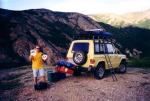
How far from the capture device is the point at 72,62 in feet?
48.4

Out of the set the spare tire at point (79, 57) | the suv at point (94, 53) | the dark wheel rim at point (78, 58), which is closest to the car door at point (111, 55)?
the suv at point (94, 53)

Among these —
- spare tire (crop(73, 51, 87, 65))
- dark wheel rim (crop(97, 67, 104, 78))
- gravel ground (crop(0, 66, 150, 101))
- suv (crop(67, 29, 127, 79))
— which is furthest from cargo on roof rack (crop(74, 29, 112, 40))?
gravel ground (crop(0, 66, 150, 101))

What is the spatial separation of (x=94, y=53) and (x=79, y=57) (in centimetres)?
79

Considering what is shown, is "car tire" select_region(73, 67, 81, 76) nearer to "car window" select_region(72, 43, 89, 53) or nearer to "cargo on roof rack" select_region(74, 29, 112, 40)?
"car window" select_region(72, 43, 89, 53)

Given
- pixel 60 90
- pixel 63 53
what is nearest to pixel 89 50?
pixel 60 90

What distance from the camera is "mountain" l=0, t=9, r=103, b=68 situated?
24.1m

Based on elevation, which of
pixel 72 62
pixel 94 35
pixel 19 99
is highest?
pixel 94 35

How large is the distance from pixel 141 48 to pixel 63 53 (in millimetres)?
17231

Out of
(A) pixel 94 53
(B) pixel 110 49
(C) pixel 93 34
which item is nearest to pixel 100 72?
(A) pixel 94 53

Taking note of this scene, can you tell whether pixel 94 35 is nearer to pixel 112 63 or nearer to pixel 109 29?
pixel 112 63

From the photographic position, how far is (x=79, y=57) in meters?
A: 14.2

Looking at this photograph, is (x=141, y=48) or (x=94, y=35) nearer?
(x=94, y=35)

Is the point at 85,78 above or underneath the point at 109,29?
underneath

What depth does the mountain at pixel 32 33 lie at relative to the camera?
24.1 meters
